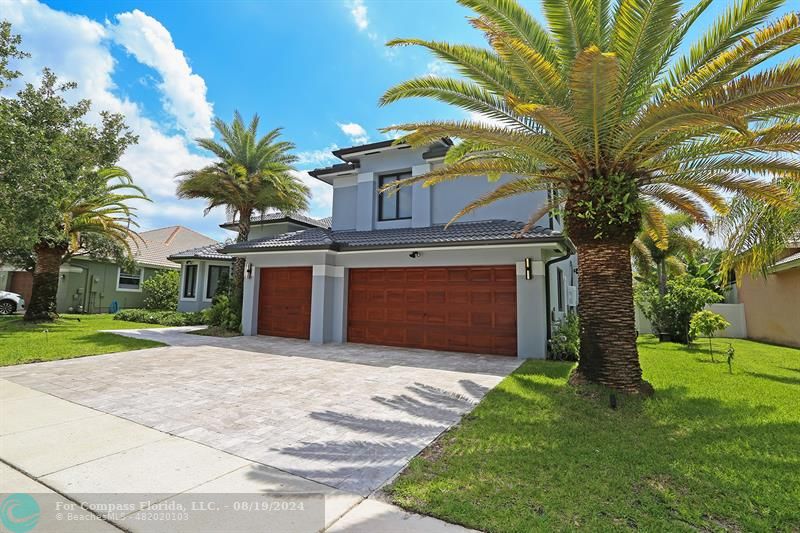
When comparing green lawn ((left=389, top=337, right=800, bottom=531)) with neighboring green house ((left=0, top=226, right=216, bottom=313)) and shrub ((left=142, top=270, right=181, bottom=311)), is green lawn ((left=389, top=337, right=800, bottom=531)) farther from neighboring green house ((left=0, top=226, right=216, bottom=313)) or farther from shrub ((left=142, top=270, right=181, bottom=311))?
neighboring green house ((left=0, top=226, right=216, bottom=313))

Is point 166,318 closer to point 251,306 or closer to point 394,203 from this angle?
point 251,306

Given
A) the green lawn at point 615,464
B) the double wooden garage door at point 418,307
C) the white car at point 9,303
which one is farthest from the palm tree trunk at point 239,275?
the white car at point 9,303

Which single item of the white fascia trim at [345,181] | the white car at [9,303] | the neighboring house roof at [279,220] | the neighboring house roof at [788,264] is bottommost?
the white car at [9,303]

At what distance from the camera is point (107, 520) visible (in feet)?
9.36

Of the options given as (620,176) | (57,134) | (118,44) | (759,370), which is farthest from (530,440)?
(57,134)

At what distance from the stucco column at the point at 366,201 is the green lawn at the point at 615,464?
9.51m

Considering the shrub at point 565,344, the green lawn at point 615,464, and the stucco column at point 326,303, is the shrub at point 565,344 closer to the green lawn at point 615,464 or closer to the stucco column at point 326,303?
the green lawn at point 615,464

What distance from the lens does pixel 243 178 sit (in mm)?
15078

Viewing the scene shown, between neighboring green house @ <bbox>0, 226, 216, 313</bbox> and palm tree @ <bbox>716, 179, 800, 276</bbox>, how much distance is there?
27.1 meters

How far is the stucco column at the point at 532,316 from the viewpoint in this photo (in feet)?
33.4

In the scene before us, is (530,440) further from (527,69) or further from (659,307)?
(659,307)

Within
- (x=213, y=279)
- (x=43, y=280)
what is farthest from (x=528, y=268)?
(x=43, y=280)

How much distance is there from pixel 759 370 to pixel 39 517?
13.6 meters

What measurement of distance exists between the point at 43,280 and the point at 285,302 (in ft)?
37.0
